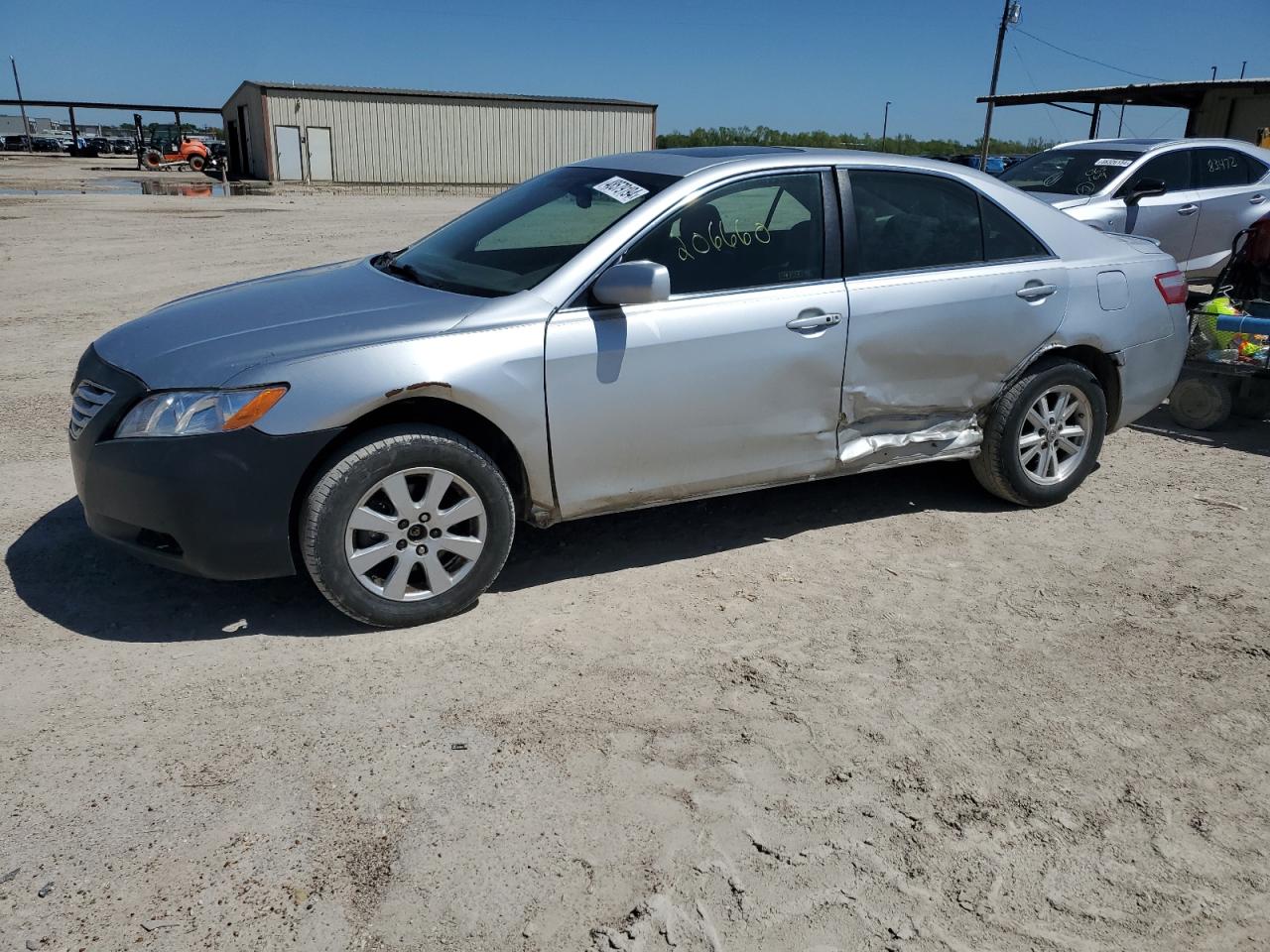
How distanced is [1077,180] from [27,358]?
9366 millimetres

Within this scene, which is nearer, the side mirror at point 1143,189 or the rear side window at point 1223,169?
the side mirror at point 1143,189

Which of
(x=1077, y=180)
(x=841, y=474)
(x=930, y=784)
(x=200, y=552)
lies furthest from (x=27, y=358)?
(x=1077, y=180)

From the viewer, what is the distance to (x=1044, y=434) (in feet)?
17.2

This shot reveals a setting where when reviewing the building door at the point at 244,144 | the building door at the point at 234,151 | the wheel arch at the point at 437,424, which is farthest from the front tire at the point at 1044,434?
the building door at the point at 234,151

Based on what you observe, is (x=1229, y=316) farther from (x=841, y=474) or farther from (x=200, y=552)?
(x=200, y=552)

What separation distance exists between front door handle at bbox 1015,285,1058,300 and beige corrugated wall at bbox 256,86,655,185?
35125 millimetres

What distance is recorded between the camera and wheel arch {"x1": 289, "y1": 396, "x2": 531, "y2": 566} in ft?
12.3

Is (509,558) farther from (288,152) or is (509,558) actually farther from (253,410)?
(288,152)

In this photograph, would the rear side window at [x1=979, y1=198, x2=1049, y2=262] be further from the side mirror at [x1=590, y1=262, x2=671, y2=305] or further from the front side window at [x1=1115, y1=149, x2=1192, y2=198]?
the front side window at [x1=1115, y1=149, x2=1192, y2=198]

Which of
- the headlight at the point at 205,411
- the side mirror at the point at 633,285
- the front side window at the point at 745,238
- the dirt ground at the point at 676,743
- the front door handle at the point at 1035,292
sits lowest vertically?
the dirt ground at the point at 676,743

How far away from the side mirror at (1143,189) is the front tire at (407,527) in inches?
318

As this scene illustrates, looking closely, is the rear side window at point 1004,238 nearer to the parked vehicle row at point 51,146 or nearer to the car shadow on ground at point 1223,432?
the car shadow on ground at point 1223,432

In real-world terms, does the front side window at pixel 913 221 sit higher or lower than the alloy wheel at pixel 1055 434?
higher

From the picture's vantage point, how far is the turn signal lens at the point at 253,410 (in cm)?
358
